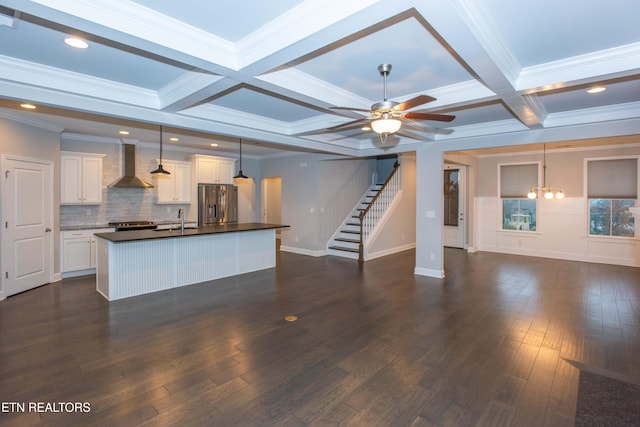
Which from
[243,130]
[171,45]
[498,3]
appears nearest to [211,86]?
[171,45]

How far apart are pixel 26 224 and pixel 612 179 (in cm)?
1150

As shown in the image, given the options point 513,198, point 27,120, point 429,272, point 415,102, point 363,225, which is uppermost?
point 27,120

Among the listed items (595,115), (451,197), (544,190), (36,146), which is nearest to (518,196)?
(544,190)

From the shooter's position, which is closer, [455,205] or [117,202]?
[117,202]

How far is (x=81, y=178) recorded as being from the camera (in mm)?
6305

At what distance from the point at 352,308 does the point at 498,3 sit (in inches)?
145

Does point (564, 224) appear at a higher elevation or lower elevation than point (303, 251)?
higher

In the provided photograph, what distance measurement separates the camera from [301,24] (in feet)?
7.44

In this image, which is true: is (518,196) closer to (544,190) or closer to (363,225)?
(544,190)

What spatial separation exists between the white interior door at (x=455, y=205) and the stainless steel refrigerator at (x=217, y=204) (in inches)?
243

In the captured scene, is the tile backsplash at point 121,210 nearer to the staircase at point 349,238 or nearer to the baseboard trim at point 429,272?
the staircase at point 349,238

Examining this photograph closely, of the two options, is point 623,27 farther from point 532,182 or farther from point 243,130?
point 532,182

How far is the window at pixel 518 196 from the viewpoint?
8484 mm

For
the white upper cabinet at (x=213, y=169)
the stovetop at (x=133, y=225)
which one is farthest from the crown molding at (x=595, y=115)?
the stovetop at (x=133, y=225)
